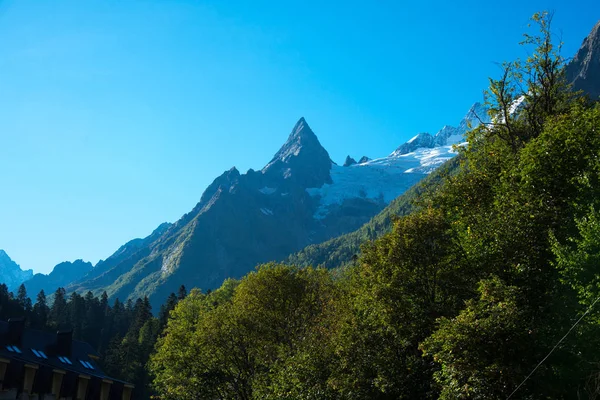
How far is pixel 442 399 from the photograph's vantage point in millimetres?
22125

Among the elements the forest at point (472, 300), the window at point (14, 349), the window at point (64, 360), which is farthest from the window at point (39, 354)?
the forest at point (472, 300)

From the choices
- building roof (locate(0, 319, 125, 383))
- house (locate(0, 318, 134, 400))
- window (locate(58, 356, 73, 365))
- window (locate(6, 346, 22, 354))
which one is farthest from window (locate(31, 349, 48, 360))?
house (locate(0, 318, 134, 400))

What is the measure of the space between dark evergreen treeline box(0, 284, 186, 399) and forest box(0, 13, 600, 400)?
145 ft

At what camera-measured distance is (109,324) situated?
160m

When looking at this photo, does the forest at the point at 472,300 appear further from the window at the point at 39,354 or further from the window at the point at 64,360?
the window at the point at 64,360

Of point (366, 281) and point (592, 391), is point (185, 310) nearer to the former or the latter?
point (366, 281)

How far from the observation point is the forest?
21.1m

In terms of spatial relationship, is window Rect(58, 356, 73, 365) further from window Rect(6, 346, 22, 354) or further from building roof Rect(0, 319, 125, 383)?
window Rect(6, 346, 22, 354)

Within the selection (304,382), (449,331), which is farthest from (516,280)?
(304,382)

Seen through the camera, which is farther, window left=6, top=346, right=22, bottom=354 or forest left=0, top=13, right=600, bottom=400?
window left=6, top=346, right=22, bottom=354

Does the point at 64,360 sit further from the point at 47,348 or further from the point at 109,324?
the point at 109,324

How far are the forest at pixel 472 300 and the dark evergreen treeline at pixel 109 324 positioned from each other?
145 feet

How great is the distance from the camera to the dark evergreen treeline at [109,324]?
341ft

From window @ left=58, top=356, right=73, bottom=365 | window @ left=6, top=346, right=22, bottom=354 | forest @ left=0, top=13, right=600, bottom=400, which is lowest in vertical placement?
window @ left=58, top=356, right=73, bottom=365
